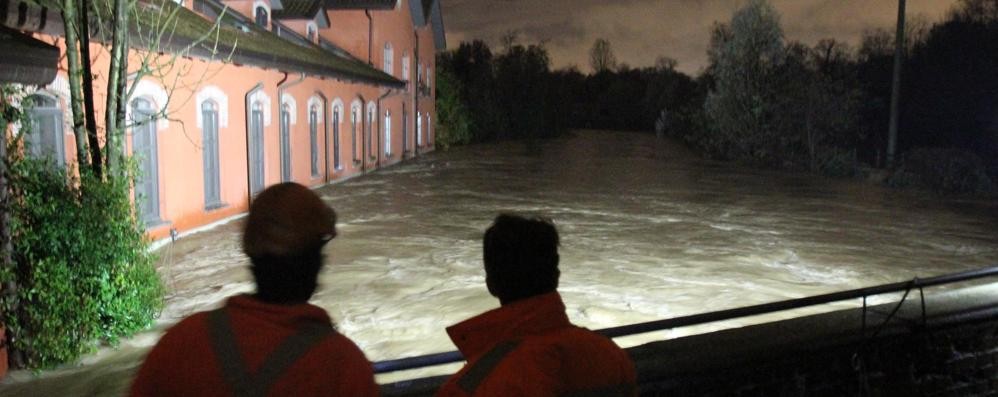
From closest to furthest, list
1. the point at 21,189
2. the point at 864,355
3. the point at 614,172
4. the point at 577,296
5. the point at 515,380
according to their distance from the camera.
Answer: the point at 515,380
the point at 864,355
the point at 21,189
the point at 577,296
the point at 614,172

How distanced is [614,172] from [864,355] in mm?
23834

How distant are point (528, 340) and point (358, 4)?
2653 cm

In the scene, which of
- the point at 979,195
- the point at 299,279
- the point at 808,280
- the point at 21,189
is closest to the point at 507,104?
the point at 979,195

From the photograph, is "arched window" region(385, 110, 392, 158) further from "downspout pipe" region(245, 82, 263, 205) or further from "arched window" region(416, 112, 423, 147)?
"downspout pipe" region(245, 82, 263, 205)

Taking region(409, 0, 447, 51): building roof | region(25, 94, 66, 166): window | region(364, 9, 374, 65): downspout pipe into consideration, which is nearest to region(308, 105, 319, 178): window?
region(364, 9, 374, 65): downspout pipe

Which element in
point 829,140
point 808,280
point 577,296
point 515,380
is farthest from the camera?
point 829,140

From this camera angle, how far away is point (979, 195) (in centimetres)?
2191

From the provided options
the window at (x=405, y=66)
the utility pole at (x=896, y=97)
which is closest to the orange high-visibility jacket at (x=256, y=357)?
the utility pole at (x=896, y=97)

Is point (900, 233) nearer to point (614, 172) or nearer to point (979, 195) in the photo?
point (979, 195)

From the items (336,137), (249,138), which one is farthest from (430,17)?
(249,138)

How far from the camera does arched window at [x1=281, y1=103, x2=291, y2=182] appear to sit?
17156 mm

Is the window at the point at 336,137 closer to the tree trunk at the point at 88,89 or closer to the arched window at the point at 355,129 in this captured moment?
the arched window at the point at 355,129

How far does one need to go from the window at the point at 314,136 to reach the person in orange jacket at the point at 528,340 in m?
17.4

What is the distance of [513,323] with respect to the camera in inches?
78.3
